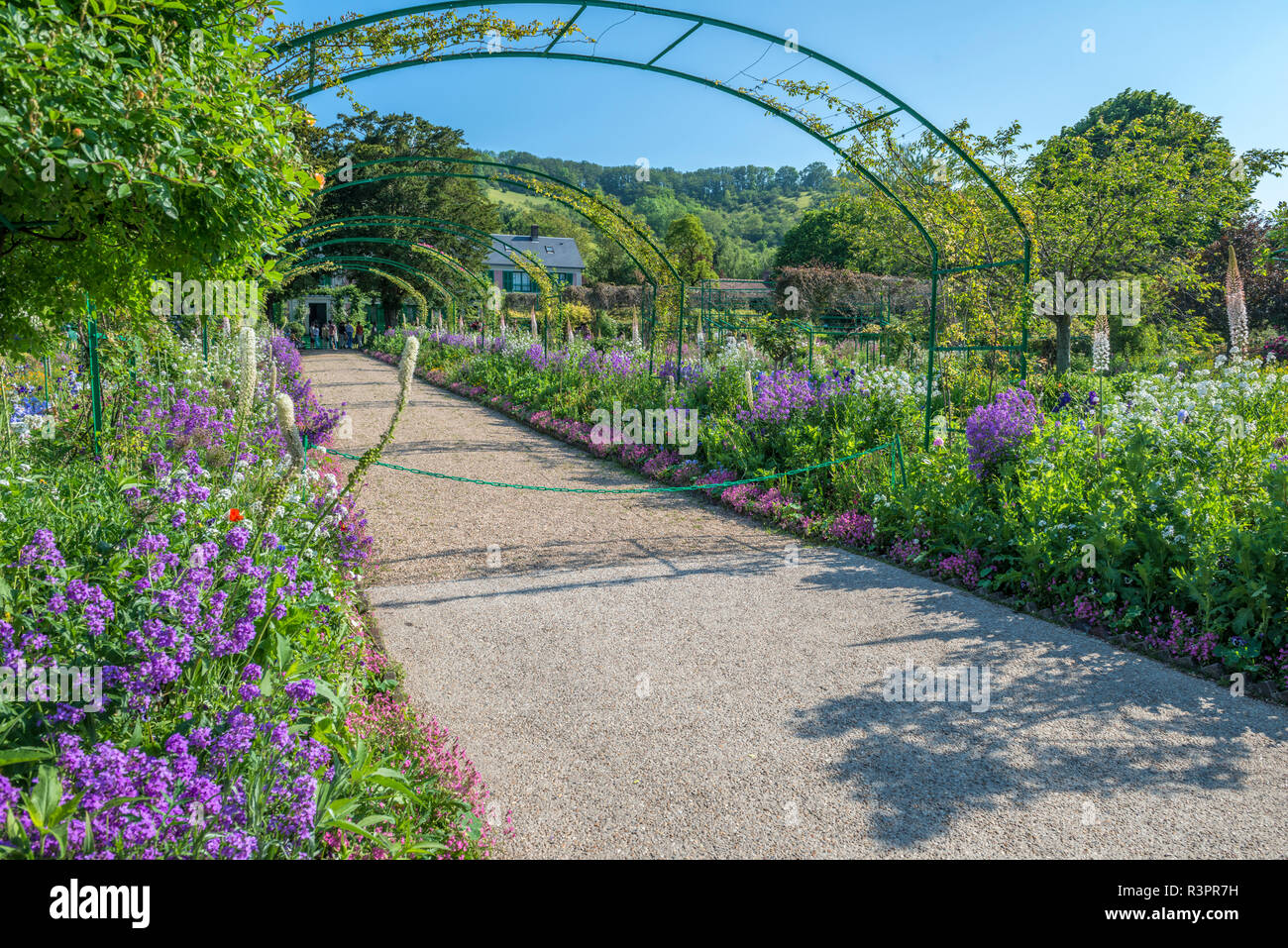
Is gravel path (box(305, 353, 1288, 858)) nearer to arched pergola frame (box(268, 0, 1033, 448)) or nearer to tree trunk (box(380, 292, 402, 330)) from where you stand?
arched pergola frame (box(268, 0, 1033, 448))

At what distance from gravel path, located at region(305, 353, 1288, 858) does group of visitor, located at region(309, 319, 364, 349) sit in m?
35.4

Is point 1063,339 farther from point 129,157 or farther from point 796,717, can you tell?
point 129,157

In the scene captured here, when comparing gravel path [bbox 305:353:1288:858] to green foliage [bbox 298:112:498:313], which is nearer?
gravel path [bbox 305:353:1288:858]

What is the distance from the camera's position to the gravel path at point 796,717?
2705 millimetres

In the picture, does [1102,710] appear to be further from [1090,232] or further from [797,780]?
[1090,232]

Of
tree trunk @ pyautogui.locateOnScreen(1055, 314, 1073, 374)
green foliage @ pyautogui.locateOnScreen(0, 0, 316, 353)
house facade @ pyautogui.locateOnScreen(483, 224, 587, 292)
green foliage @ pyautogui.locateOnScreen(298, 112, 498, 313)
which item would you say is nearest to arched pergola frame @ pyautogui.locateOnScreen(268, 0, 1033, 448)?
green foliage @ pyautogui.locateOnScreen(0, 0, 316, 353)

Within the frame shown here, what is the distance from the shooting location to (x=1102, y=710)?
356 centimetres

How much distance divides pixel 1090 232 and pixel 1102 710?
38.4 feet

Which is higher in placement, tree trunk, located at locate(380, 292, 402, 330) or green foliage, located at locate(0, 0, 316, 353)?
tree trunk, located at locate(380, 292, 402, 330)

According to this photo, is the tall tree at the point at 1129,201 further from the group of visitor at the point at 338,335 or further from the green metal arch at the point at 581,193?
the group of visitor at the point at 338,335

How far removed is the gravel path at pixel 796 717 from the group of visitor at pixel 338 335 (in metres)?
35.4

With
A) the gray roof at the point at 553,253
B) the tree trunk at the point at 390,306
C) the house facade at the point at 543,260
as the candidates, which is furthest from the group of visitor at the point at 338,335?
the gray roof at the point at 553,253

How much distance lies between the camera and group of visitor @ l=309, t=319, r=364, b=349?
1505 inches
